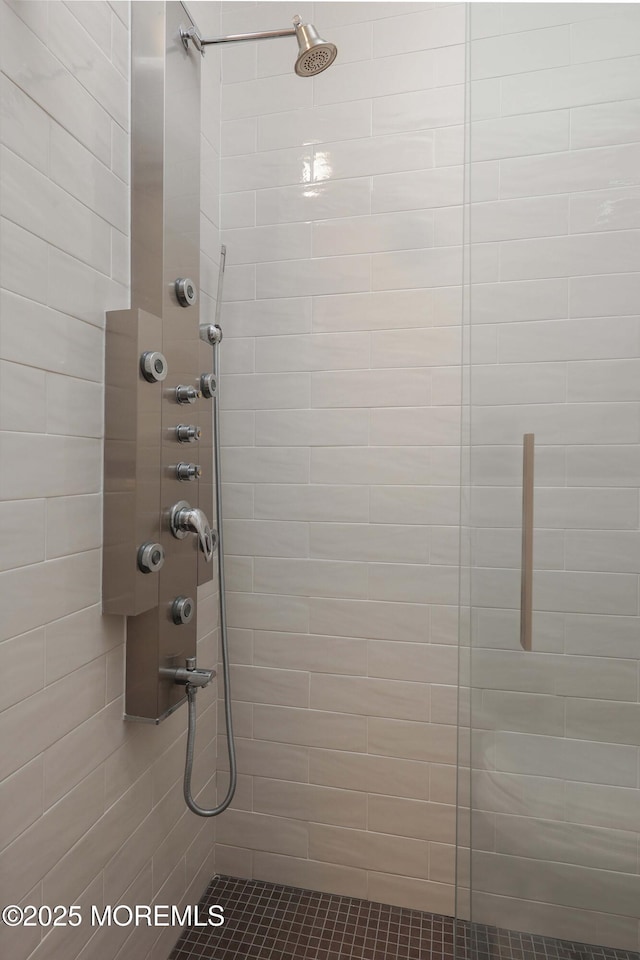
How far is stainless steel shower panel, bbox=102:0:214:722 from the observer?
1.18 m

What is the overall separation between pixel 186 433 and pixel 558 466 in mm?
742

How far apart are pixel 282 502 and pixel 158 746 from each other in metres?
0.68

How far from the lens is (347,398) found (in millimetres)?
1590

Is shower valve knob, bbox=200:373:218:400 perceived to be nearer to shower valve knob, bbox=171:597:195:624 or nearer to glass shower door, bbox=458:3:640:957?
shower valve knob, bbox=171:597:195:624

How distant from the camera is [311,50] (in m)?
1.14

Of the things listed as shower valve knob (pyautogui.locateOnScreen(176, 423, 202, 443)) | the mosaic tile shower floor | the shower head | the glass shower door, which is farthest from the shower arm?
the mosaic tile shower floor

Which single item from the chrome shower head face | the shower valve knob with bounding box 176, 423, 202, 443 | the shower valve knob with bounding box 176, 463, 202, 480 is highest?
the chrome shower head face

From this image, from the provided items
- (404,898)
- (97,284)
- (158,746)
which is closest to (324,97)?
(97,284)

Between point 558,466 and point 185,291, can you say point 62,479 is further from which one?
point 558,466

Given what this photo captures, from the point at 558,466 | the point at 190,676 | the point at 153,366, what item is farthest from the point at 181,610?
the point at 558,466

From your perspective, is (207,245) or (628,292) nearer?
(628,292)

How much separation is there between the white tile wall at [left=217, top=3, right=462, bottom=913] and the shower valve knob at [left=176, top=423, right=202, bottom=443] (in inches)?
15.7

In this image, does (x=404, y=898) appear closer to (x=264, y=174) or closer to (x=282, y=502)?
(x=282, y=502)

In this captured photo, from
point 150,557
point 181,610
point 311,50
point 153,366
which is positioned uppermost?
point 311,50
